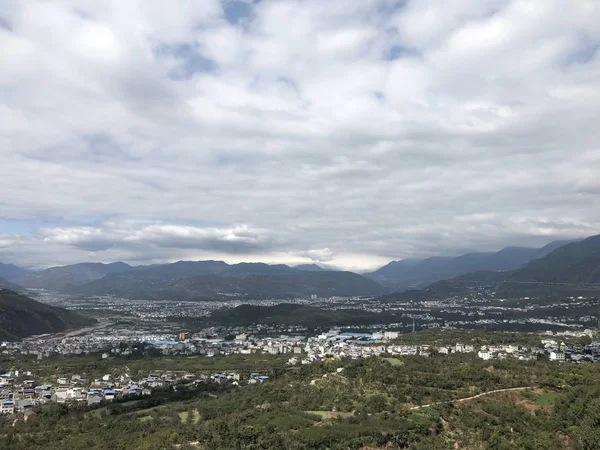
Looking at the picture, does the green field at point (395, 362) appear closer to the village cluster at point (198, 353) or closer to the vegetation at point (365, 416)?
the vegetation at point (365, 416)

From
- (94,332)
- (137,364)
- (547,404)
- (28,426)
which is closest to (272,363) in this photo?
(137,364)

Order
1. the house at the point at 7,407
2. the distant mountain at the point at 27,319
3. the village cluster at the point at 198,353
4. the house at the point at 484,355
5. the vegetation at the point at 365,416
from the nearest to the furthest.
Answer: the vegetation at the point at 365,416 < the house at the point at 7,407 < the village cluster at the point at 198,353 < the house at the point at 484,355 < the distant mountain at the point at 27,319

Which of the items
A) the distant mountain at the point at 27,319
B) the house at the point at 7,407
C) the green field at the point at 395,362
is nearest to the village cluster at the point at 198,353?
the house at the point at 7,407

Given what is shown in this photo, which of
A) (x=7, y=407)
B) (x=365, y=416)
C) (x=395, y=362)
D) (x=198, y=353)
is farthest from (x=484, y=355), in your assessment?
(x=7, y=407)

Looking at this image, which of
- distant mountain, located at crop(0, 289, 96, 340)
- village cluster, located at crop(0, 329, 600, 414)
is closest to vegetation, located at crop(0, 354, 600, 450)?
village cluster, located at crop(0, 329, 600, 414)

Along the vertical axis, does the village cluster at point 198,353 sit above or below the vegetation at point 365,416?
below

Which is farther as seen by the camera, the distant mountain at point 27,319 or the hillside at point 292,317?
the hillside at point 292,317

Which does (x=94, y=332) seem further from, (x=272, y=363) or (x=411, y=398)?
(x=411, y=398)
